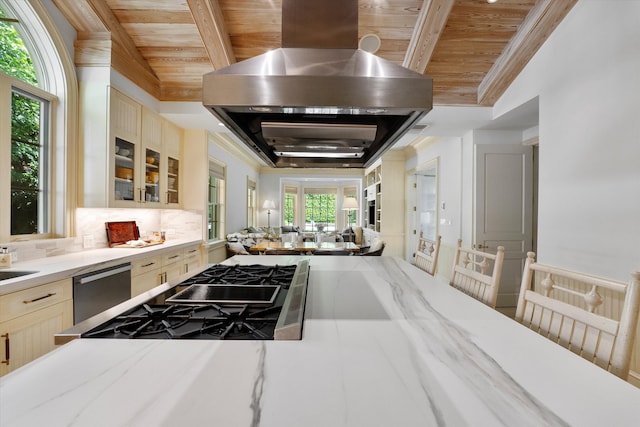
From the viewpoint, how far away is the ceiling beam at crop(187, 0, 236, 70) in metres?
2.34

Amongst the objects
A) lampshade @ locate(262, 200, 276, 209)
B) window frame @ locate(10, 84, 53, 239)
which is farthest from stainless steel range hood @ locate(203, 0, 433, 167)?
lampshade @ locate(262, 200, 276, 209)

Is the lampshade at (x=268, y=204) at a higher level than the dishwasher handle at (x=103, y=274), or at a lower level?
higher

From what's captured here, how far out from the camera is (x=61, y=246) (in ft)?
8.12

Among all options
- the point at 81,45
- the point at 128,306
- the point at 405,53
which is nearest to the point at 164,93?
the point at 81,45

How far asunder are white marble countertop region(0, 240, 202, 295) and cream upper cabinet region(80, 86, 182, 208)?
469 millimetres

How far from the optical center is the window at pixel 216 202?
4691 mm

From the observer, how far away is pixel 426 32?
2.61 meters

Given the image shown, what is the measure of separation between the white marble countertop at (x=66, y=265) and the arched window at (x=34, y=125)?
27cm

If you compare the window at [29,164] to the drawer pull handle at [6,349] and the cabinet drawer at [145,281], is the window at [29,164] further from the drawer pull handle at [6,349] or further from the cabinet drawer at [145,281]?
the drawer pull handle at [6,349]

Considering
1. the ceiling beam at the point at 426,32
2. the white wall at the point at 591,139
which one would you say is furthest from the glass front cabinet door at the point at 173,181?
the white wall at the point at 591,139

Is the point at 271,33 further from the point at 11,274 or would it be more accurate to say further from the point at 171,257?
the point at 11,274

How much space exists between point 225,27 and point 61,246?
2.40 metres

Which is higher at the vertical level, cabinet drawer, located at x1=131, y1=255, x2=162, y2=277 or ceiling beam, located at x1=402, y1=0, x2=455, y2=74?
ceiling beam, located at x1=402, y1=0, x2=455, y2=74

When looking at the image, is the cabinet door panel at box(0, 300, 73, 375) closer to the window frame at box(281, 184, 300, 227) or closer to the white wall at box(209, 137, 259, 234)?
the white wall at box(209, 137, 259, 234)
